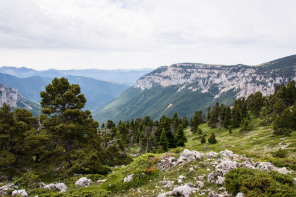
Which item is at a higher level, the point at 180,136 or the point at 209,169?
the point at 209,169

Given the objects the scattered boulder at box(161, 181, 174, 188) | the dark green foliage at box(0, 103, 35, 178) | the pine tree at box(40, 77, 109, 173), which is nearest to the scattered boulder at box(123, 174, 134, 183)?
the scattered boulder at box(161, 181, 174, 188)

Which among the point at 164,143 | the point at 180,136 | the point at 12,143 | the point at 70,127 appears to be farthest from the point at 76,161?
the point at 180,136

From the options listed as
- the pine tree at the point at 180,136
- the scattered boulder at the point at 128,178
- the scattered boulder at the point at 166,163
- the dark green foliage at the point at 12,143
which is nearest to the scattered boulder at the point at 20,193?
the dark green foliage at the point at 12,143

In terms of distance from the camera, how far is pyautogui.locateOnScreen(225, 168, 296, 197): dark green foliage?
27.0 feet

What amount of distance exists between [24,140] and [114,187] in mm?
13625

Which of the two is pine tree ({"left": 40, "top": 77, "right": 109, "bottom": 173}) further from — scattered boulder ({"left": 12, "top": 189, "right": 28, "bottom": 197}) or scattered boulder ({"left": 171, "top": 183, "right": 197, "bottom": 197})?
scattered boulder ({"left": 171, "top": 183, "right": 197, "bottom": 197})

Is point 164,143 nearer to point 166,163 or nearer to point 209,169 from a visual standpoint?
point 166,163

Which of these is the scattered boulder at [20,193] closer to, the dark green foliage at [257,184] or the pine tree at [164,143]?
the dark green foliage at [257,184]

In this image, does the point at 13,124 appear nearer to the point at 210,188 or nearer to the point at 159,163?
the point at 159,163

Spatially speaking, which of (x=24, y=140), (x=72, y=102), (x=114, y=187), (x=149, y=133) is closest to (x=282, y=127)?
(x=149, y=133)

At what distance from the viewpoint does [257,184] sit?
8.77m

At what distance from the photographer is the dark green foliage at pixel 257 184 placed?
27.0 feet

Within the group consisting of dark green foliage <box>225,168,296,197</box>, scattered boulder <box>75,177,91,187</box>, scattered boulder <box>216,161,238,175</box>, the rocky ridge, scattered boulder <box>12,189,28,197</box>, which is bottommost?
scattered boulder <box>75,177,91,187</box>

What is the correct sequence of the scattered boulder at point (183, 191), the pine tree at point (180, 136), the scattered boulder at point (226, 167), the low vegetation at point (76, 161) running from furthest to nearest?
the pine tree at point (180, 136), the scattered boulder at point (226, 167), the low vegetation at point (76, 161), the scattered boulder at point (183, 191)
